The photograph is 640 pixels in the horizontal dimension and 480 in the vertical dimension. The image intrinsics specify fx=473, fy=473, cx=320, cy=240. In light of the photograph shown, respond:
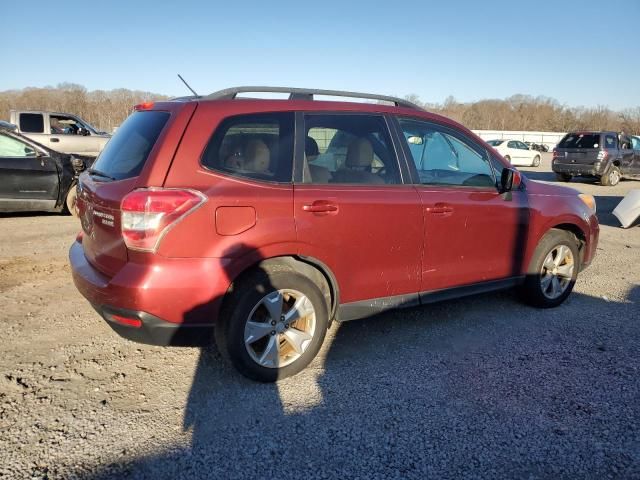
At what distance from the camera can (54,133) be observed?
13617 millimetres

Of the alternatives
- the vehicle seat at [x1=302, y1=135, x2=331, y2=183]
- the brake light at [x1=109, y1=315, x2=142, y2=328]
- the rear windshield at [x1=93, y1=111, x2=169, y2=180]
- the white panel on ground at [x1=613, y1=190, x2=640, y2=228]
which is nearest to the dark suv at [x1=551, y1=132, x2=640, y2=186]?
the white panel on ground at [x1=613, y1=190, x2=640, y2=228]

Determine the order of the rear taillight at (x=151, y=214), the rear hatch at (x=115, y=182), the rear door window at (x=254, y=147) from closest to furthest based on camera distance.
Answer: the rear taillight at (x=151, y=214)
the rear hatch at (x=115, y=182)
the rear door window at (x=254, y=147)

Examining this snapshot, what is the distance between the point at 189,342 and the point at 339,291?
3.53ft

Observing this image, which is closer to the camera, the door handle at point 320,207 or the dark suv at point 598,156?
the door handle at point 320,207

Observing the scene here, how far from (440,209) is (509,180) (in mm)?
764

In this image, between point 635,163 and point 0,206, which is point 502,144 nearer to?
point 635,163

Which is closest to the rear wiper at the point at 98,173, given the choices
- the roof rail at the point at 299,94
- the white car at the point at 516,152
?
the roof rail at the point at 299,94

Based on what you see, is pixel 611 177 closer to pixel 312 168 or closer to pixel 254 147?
pixel 312 168

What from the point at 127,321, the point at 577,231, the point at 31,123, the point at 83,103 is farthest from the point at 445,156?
the point at 83,103

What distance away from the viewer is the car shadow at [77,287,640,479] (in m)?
2.41

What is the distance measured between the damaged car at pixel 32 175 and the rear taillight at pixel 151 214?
20.4 feet

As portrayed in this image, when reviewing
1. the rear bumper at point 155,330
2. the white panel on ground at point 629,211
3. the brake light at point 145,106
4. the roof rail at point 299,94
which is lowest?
the white panel on ground at point 629,211

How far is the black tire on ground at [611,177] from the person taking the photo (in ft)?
54.5

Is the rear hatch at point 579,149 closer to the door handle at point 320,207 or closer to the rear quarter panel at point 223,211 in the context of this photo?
the door handle at point 320,207
